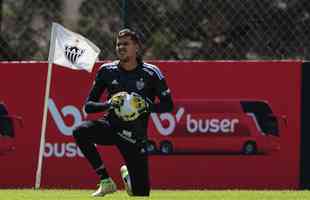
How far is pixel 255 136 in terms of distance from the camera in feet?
51.5

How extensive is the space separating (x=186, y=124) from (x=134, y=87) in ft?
9.99

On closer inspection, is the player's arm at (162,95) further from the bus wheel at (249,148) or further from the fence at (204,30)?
the fence at (204,30)

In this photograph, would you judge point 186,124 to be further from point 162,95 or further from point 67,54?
point 162,95

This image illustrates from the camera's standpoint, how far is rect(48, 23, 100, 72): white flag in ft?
48.7

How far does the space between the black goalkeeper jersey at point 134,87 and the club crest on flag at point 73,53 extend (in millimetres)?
2100

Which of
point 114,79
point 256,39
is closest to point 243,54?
point 256,39

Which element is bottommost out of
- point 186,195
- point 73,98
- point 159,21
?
point 186,195

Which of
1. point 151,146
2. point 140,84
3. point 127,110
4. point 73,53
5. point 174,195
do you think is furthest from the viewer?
point 151,146

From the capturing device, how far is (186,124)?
51.4ft

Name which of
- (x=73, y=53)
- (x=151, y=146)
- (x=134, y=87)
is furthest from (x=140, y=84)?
(x=151, y=146)

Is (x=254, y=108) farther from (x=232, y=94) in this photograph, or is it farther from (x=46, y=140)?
(x=46, y=140)

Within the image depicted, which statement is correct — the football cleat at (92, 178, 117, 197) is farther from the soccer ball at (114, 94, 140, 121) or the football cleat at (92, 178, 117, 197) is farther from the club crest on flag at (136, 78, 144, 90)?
the club crest on flag at (136, 78, 144, 90)

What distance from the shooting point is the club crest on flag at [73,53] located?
14.9 meters

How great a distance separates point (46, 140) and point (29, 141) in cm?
22
